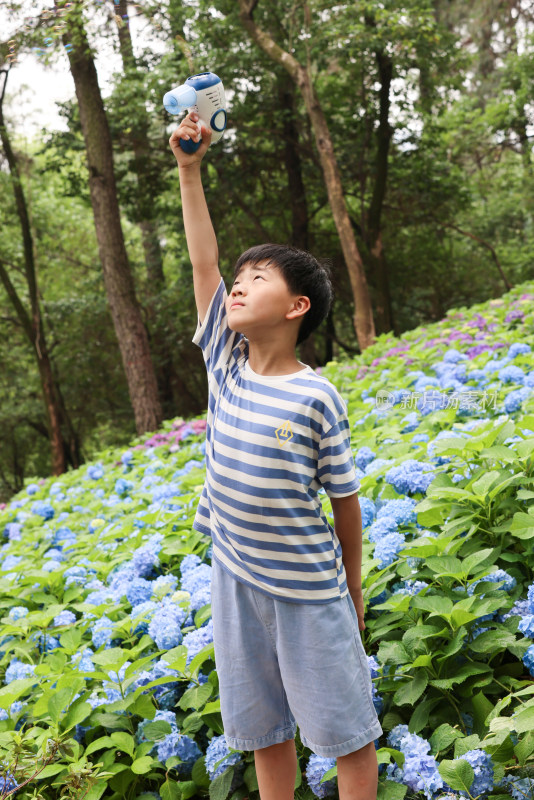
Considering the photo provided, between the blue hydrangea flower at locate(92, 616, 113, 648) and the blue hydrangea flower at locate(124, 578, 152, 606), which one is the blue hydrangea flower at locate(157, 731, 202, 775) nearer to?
the blue hydrangea flower at locate(92, 616, 113, 648)

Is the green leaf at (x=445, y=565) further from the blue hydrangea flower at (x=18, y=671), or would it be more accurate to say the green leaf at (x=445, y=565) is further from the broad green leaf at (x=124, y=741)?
the blue hydrangea flower at (x=18, y=671)

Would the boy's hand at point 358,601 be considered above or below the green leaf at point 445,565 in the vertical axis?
above

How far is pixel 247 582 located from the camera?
1.55 meters

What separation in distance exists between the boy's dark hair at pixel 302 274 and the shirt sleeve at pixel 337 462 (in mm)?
276

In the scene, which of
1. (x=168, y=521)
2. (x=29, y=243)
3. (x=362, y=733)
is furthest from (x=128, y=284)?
(x=362, y=733)

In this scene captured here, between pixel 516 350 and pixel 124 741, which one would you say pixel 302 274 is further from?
pixel 516 350

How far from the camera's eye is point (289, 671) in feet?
4.93

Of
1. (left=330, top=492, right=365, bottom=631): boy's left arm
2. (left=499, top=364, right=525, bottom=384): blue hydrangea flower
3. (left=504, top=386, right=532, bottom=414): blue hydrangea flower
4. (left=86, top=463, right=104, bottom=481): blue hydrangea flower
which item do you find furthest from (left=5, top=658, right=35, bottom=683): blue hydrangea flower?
(left=86, top=463, right=104, bottom=481): blue hydrangea flower

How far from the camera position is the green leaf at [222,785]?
74.4 inches

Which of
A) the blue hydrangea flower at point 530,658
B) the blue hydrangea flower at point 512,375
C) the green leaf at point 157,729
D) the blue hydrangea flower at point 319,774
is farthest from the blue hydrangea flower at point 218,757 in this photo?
the blue hydrangea flower at point 512,375

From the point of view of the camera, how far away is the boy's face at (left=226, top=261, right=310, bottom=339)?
5.16 feet

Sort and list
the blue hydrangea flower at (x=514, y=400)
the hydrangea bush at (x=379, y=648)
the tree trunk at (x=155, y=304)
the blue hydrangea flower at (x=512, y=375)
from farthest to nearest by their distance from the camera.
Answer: the tree trunk at (x=155, y=304) < the blue hydrangea flower at (x=512, y=375) < the blue hydrangea flower at (x=514, y=400) < the hydrangea bush at (x=379, y=648)

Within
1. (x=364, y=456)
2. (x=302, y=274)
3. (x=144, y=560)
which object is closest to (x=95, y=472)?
(x=144, y=560)

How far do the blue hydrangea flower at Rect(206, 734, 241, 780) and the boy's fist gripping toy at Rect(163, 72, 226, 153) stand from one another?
1.58 metres
